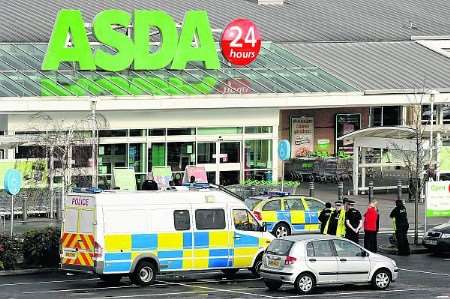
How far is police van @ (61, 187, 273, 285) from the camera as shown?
31266 millimetres

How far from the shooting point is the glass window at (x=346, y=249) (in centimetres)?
3116

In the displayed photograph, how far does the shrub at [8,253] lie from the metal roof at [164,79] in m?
14.5

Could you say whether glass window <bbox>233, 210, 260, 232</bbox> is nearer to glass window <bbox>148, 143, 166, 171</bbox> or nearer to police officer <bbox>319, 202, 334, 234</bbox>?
police officer <bbox>319, 202, 334, 234</bbox>

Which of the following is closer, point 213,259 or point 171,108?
point 213,259

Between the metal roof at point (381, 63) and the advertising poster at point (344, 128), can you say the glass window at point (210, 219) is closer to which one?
the metal roof at point (381, 63)

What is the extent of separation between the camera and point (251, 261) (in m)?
33.4

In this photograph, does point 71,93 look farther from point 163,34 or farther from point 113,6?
point 113,6

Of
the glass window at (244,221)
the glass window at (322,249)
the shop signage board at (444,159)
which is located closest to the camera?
the glass window at (322,249)

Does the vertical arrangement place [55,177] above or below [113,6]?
below

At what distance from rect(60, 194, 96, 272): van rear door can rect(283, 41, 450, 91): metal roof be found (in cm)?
2841

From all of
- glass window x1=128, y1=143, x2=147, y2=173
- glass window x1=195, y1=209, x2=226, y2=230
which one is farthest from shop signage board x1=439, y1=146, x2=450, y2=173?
glass window x1=195, y1=209, x2=226, y2=230

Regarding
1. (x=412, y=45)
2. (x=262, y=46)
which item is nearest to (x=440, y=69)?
(x=412, y=45)

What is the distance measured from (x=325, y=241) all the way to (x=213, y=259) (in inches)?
122

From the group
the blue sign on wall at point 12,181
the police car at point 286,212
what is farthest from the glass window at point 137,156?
the blue sign on wall at point 12,181
